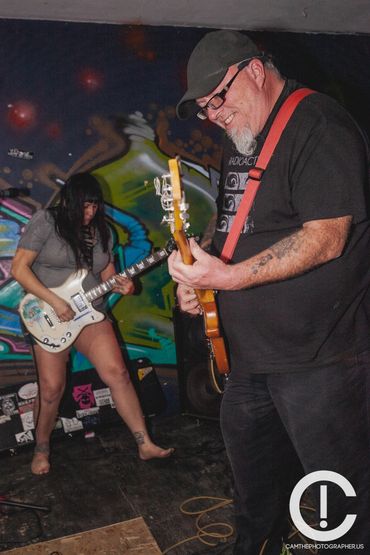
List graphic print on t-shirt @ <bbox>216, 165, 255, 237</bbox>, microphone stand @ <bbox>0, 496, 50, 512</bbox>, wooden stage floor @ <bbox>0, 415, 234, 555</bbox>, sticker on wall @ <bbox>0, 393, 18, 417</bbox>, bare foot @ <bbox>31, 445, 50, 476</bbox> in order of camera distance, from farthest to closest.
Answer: sticker on wall @ <bbox>0, 393, 18, 417</bbox>, bare foot @ <bbox>31, 445, 50, 476</bbox>, microphone stand @ <bbox>0, 496, 50, 512</bbox>, wooden stage floor @ <bbox>0, 415, 234, 555</bbox>, graphic print on t-shirt @ <bbox>216, 165, 255, 237</bbox>

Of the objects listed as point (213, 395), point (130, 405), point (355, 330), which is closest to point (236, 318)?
point (355, 330)

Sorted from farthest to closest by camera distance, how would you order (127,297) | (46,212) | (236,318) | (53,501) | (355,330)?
(127,297) → (46,212) → (53,501) → (236,318) → (355,330)

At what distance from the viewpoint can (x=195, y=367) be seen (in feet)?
13.9

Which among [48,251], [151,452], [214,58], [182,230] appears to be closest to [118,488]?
[151,452]

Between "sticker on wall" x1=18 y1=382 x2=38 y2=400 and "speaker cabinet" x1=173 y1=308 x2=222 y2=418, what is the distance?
1.12 m

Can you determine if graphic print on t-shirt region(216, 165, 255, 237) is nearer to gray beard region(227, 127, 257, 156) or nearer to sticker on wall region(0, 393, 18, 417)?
gray beard region(227, 127, 257, 156)

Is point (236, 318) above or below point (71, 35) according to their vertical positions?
below

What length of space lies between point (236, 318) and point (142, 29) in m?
3.14

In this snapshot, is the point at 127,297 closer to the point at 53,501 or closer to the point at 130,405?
the point at 130,405

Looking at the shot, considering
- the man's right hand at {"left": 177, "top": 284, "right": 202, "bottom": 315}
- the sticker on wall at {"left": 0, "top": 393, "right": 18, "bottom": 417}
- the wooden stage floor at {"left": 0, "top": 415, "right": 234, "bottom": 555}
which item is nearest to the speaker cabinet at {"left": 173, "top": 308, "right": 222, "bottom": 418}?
the wooden stage floor at {"left": 0, "top": 415, "right": 234, "bottom": 555}

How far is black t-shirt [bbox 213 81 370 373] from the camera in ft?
5.32

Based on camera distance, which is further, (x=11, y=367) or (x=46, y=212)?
(x=11, y=367)

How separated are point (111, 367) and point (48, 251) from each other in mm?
878

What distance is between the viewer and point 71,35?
4.08m
